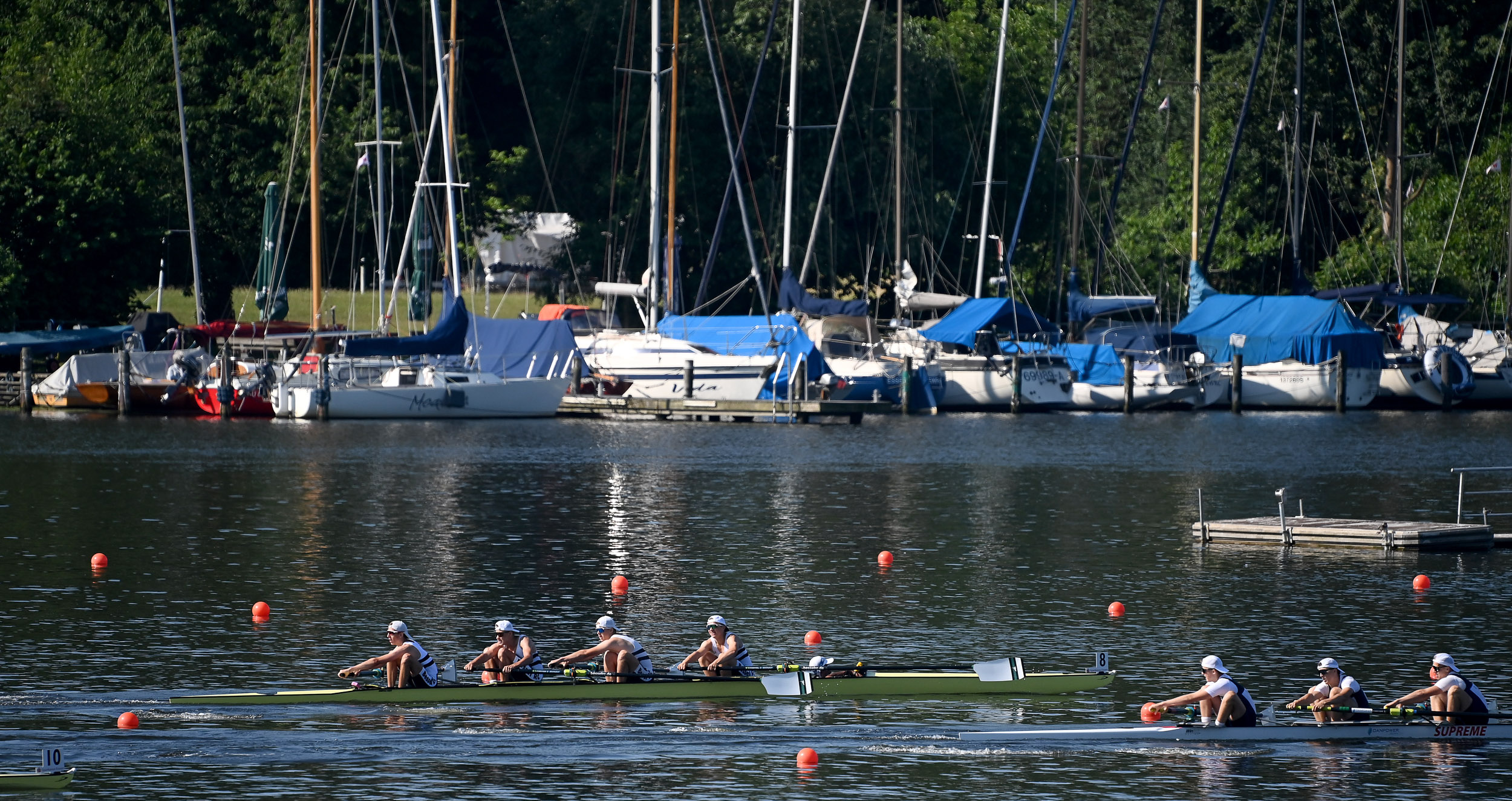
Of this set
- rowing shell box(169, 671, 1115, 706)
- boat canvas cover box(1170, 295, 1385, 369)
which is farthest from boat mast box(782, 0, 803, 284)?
rowing shell box(169, 671, 1115, 706)

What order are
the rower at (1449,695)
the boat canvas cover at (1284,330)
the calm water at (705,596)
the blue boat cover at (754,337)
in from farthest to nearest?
the boat canvas cover at (1284,330) < the blue boat cover at (754,337) < the rower at (1449,695) < the calm water at (705,596)

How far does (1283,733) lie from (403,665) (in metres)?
11.3

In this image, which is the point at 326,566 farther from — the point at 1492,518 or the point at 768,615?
the point at 1492,518

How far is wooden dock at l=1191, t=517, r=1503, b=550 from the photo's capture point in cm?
3847

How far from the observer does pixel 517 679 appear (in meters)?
26.0

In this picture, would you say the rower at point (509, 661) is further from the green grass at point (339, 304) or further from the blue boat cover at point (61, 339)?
the green grass at point (339, 304)

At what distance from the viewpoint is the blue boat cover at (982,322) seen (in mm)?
73312

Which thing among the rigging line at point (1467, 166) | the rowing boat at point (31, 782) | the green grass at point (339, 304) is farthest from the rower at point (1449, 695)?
the green grass at point (339, 304)

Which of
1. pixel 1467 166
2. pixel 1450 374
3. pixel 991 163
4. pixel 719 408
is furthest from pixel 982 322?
pixel 1467 166

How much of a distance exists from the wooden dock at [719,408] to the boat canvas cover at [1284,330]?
13.9 m

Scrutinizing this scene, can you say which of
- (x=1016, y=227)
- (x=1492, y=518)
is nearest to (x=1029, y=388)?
(x=1016, y=227)

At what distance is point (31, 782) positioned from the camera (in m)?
21.1

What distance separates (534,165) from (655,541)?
160ft

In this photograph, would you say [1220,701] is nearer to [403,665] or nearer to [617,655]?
[617,655]
